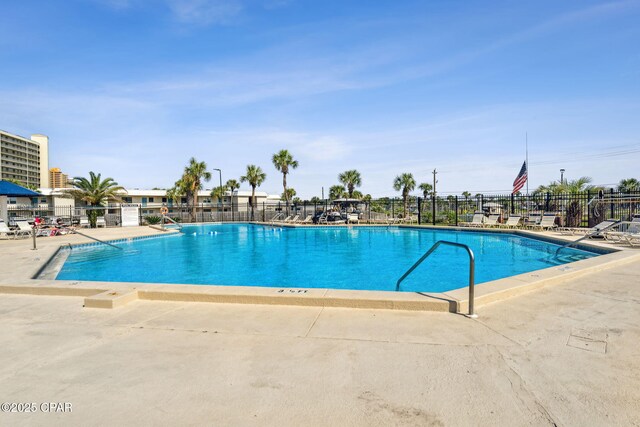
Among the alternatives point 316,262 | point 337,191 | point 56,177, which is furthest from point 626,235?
point 56,177

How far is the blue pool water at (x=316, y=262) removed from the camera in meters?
8.32

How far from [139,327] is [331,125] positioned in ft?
60.6

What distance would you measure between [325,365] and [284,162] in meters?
38.7

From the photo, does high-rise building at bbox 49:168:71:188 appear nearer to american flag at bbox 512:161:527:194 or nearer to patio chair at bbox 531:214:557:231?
american flag at bbox 512:161:527:194

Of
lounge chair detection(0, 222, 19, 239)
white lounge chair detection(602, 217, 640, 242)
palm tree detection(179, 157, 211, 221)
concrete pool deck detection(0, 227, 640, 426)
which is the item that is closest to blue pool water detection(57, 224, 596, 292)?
white lounge chair detection(602, 217, 640, 242)

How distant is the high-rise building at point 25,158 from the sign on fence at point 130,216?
7330cm

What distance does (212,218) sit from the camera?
32.8 m

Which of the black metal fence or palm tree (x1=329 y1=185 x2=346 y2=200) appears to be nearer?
the black metal fence

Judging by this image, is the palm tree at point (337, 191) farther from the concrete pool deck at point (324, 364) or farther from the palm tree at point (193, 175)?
the concrete pool deck at point (324, 364)

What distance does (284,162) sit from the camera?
4031cm

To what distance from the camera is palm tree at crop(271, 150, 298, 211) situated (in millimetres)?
40219

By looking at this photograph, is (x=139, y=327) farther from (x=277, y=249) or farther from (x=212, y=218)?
(x=212, y=218)

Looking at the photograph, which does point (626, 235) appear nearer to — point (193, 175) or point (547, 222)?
point (547, 222)

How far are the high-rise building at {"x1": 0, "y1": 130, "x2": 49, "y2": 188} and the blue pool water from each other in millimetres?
86096
